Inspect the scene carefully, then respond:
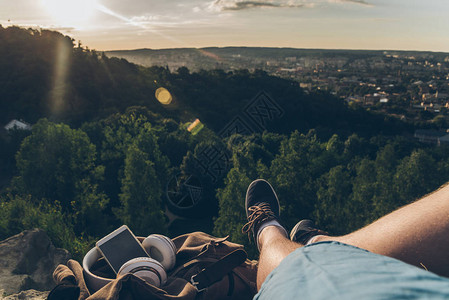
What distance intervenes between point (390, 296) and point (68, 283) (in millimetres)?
2800

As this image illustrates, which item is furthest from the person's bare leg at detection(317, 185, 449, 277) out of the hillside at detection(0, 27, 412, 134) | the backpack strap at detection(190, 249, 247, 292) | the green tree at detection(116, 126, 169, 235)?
the hillside at detection(0, 27, 412, 134)

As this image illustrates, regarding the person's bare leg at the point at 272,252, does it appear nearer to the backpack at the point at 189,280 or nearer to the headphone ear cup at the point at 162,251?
the backpack at the point at 189,280

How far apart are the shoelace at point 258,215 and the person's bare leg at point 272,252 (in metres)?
0.58

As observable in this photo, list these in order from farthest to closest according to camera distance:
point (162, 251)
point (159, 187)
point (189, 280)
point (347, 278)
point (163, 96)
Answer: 1. point (163, 96)
2. point (159, 187)
3. point (162, 251)
4. point (189, 280)
5. point (347, 278)

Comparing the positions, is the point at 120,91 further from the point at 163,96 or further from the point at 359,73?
the point at 359,73

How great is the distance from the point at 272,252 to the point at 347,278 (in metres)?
1.75

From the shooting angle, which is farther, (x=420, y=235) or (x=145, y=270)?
(x=145, y=270)

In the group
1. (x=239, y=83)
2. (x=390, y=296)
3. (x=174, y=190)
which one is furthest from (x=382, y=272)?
(x=239, y=83)

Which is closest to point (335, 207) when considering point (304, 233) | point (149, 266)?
point (304, 233)

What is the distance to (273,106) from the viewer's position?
2320 inches

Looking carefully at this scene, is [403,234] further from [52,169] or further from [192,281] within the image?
[52,169]

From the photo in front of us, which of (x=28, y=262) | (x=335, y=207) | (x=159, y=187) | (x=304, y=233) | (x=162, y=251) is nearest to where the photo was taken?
(x=162, y=251)

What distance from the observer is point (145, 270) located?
2.66 metres

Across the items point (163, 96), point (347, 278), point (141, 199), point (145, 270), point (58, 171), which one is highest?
point (163, 96)
